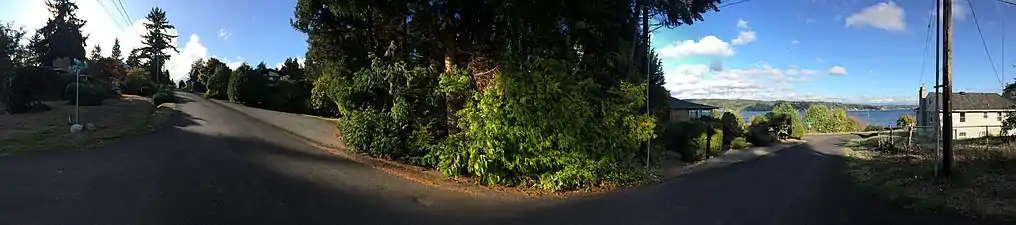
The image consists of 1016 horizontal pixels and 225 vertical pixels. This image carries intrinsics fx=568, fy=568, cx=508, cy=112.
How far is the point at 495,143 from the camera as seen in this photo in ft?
33.9

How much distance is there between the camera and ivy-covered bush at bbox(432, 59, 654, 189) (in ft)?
33.9

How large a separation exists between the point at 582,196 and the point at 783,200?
10.9 feet

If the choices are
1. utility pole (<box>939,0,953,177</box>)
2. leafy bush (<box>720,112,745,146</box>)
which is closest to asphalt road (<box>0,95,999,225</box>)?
utility pole (<box>939,0,953,177</box>)

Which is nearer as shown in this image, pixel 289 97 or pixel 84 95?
pixel 84 95

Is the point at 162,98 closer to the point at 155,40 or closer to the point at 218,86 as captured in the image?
the point at 218,86

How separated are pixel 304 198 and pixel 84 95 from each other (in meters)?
21.3

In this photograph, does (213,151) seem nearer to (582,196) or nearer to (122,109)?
(582,196)

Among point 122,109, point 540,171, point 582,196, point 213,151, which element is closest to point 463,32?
point 540,171

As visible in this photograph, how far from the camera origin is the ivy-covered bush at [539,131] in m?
10.3

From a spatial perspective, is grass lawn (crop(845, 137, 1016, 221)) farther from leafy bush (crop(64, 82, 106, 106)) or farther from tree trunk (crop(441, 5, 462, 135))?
leafy bush (crop(64, 82, 106, 106))

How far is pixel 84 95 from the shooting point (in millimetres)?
Answer: 23391

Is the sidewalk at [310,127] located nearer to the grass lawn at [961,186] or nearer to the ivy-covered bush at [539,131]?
the ivy-covered bush at [539,131]

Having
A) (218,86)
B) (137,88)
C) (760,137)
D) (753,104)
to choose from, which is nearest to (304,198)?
(760,137)

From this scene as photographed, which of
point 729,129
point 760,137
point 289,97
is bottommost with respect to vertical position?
point 760,137
